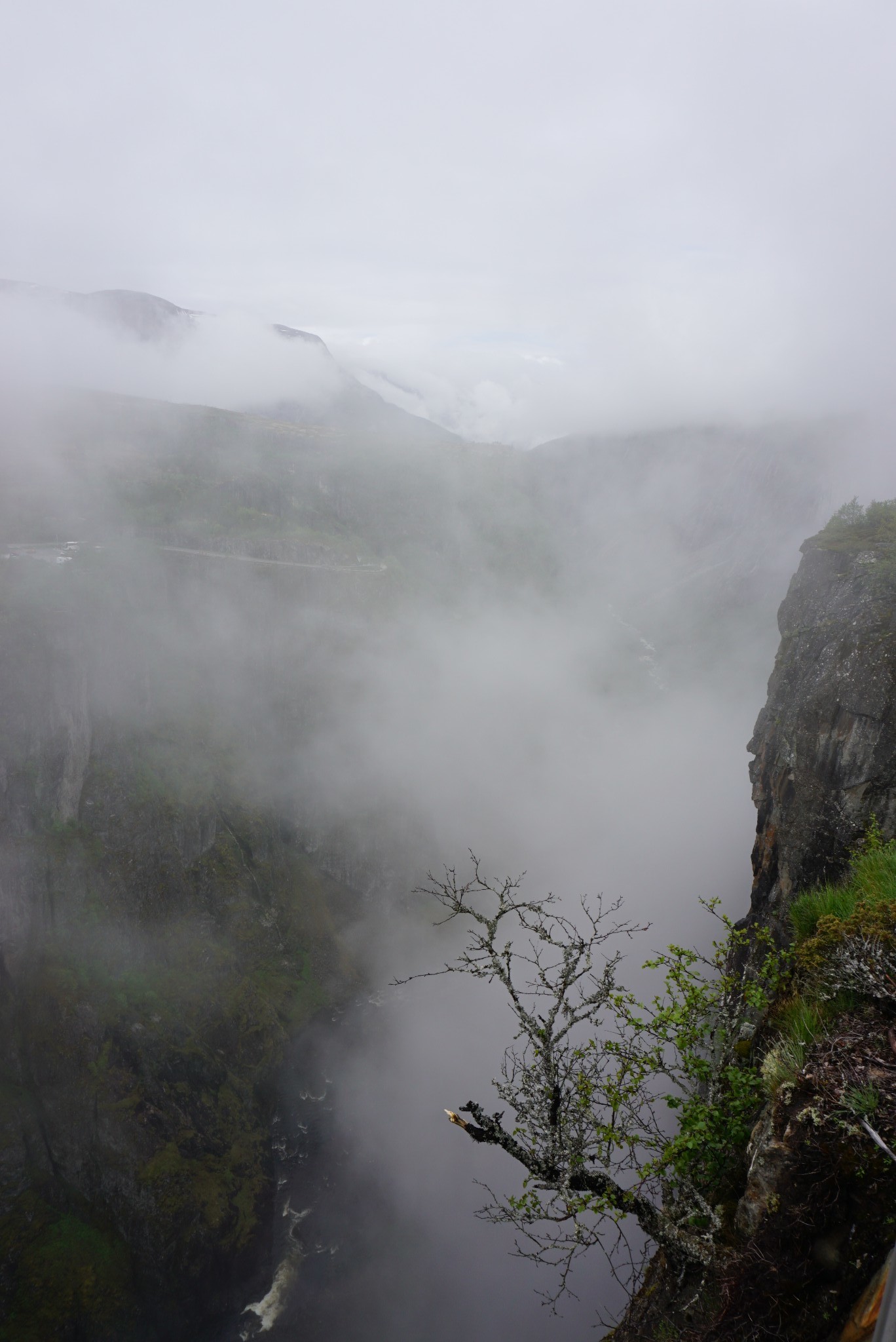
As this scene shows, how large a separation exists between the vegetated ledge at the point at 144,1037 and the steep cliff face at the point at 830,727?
55.5 m

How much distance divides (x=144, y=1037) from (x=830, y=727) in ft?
214

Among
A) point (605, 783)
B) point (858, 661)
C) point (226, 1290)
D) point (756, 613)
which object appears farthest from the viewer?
point (756, 613)

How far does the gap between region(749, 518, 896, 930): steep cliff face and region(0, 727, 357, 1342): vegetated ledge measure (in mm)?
55522

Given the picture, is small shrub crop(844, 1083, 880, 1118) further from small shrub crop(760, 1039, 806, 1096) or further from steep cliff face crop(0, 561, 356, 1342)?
steep cliff face crop(0, 561, 356, 1342)

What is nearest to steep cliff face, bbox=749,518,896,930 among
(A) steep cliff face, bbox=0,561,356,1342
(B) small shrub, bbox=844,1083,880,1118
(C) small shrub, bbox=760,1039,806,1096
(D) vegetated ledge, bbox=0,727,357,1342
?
(C) small shrub, bbox=760,1039,806,1096

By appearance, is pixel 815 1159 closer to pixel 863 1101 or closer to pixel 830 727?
pixel 863 1101

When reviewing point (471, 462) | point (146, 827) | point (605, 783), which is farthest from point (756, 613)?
point (146, 827)

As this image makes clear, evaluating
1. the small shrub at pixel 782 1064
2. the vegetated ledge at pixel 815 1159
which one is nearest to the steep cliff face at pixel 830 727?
the vegetated ledge at pixel 815 1159

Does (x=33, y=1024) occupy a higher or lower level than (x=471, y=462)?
Answer: lower

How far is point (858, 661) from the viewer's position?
68.2 ft

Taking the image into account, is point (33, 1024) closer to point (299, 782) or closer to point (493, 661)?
point (299, 782)

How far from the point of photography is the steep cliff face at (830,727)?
19.0 m

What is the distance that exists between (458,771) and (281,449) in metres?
80.6

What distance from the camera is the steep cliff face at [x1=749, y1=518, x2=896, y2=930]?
1903cm
